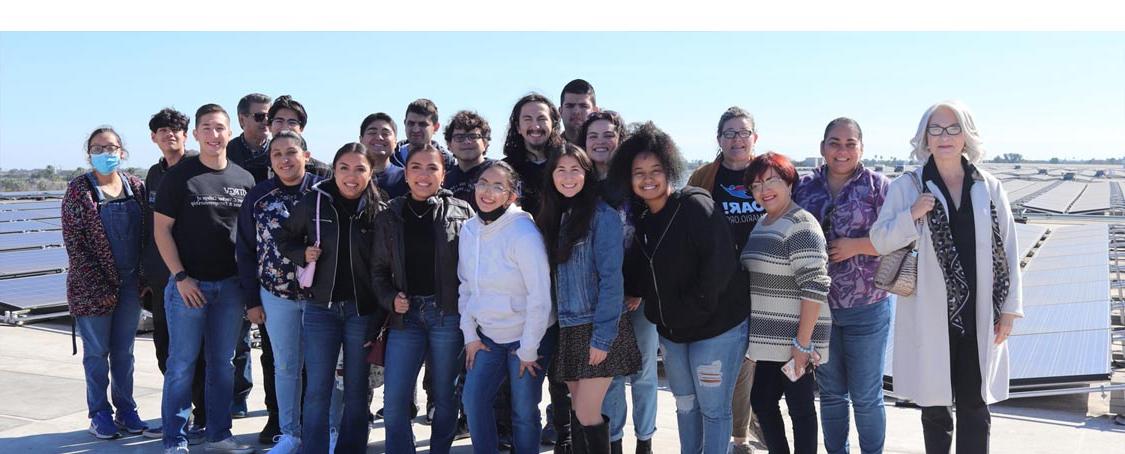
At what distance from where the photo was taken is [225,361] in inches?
181

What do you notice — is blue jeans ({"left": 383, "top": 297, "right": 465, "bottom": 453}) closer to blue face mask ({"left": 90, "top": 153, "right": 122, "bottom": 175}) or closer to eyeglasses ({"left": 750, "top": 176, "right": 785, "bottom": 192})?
eyeglasses ({"left": 750, "top": 176, "right": 785, "bottom": 192})

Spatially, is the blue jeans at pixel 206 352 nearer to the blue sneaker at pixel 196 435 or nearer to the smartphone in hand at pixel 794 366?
the blue sneaker at pixel 196 435

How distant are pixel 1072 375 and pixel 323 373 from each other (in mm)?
5254

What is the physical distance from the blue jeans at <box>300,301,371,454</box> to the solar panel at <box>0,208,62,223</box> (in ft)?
49.7

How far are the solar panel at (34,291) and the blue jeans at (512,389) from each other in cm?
693

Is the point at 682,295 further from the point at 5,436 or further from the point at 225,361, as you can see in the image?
the point at 5,436

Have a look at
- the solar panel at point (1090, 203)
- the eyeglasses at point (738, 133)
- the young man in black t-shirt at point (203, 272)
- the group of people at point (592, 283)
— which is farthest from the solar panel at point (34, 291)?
the solar panel at point (1090, 203)

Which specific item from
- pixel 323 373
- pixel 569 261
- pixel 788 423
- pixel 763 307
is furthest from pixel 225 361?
pixel 788 423

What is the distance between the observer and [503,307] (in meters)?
3.82

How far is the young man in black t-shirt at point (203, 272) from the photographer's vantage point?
14.5ft

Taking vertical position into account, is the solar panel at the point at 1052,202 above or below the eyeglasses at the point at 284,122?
below

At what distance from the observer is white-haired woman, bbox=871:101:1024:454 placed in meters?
3.65

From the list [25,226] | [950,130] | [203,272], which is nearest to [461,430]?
[203,272]

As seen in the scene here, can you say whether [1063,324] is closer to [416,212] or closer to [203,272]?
[416,212]
